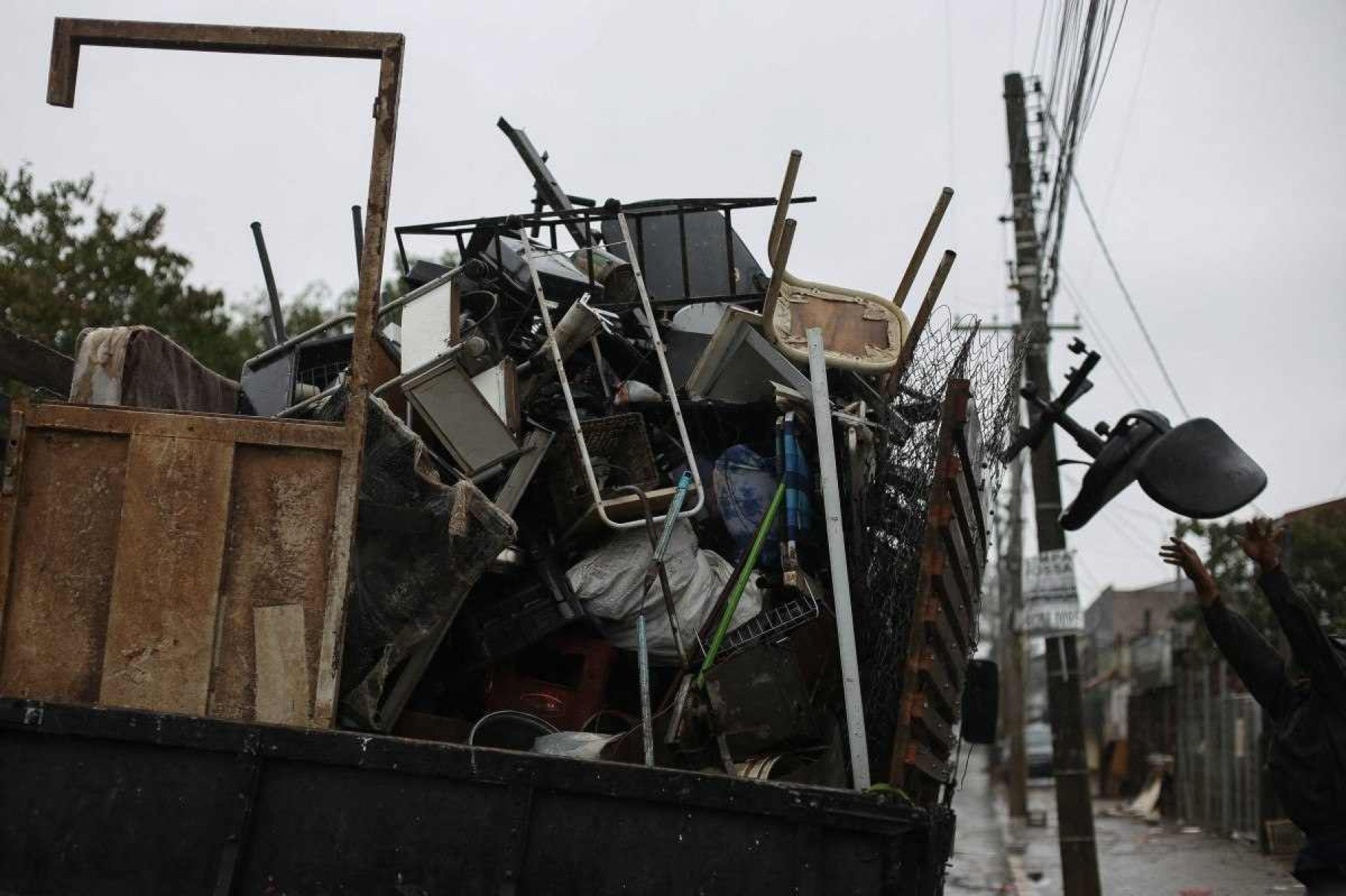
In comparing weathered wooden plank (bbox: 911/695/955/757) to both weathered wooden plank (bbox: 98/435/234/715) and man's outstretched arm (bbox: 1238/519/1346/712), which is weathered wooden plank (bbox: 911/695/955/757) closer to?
man's outstretched arm (bbox: 1238/519/1346/712)

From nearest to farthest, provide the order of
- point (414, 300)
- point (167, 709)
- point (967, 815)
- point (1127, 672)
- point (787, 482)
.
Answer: point (167, 709), point (787, 482), point (414, 300), point (967, 815), point (1127, 672)

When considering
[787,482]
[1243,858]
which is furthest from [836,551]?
[1243,858]

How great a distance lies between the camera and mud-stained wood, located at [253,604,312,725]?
10.7ft

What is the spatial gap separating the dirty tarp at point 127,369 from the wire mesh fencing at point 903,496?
2011 mm

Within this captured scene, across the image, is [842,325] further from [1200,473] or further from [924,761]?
[1200,473]

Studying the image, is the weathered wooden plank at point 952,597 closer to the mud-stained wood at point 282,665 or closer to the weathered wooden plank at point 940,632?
the weathered wooden plank at point 940,632

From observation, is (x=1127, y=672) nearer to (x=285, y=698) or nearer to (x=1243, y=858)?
(x=1243, y=858)

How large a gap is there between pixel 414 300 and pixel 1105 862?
11636 millimetres

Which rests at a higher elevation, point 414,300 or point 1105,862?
point 414,300

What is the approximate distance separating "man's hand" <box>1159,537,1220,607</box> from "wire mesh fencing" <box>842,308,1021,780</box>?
68 cm

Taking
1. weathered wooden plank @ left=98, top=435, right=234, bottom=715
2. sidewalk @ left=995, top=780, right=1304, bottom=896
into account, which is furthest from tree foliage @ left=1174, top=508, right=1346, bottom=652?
weathered wooden plank @ left=98, top=435, right=234, bottom=715

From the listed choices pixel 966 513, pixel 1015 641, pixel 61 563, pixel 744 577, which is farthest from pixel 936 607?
pixel 1015 641

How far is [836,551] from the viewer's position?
3.75 metres

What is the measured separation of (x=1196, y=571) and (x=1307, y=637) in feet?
1.37
